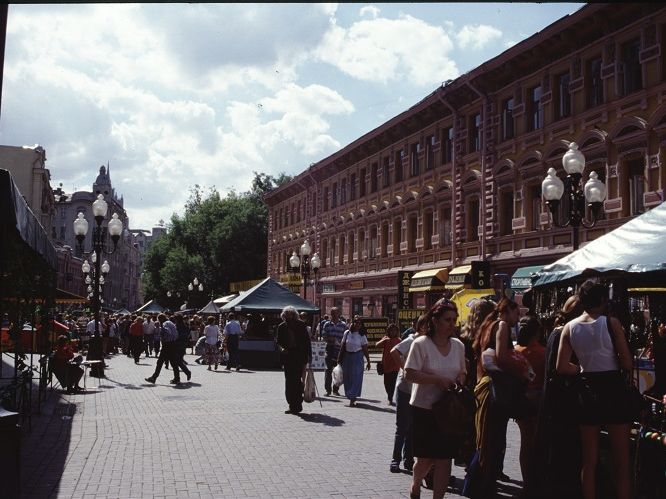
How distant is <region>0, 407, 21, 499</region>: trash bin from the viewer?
18.9ft

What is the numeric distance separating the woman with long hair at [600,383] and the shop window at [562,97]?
19.2m

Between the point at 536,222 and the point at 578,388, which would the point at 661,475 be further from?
the point at 536,222

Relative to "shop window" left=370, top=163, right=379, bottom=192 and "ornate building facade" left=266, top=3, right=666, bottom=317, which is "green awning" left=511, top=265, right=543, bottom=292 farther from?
"shop window" left=370, top=163, right=379, bottom=192

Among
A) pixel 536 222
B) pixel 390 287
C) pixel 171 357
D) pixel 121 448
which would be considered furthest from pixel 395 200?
pixel 121 448

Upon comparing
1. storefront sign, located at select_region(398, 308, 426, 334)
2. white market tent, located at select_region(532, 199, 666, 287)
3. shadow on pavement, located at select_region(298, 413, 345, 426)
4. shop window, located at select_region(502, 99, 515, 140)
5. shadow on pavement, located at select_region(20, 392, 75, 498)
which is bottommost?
shadow on pavement, located at select_region(20, 392, 75, 498)

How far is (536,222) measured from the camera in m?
25.6

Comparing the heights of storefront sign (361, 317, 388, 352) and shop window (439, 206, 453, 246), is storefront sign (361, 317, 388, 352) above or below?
below

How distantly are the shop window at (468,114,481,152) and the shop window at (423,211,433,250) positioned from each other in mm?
4438

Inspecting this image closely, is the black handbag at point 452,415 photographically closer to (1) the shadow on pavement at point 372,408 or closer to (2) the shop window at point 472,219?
(1) the shadow on pavement at point 372,408

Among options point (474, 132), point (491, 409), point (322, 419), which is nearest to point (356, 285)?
point (474, 132)

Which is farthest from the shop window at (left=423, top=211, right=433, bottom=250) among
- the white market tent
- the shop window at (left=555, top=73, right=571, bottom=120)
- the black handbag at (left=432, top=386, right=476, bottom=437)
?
the black handbag at (left=432, top=386, right=476, bottom=437)

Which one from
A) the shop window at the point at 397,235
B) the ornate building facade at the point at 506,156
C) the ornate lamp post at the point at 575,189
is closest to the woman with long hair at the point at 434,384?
the ornate lamp post at the point at 575,189

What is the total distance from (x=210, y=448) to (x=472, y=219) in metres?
21.6

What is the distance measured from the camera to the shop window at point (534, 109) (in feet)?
83.8
